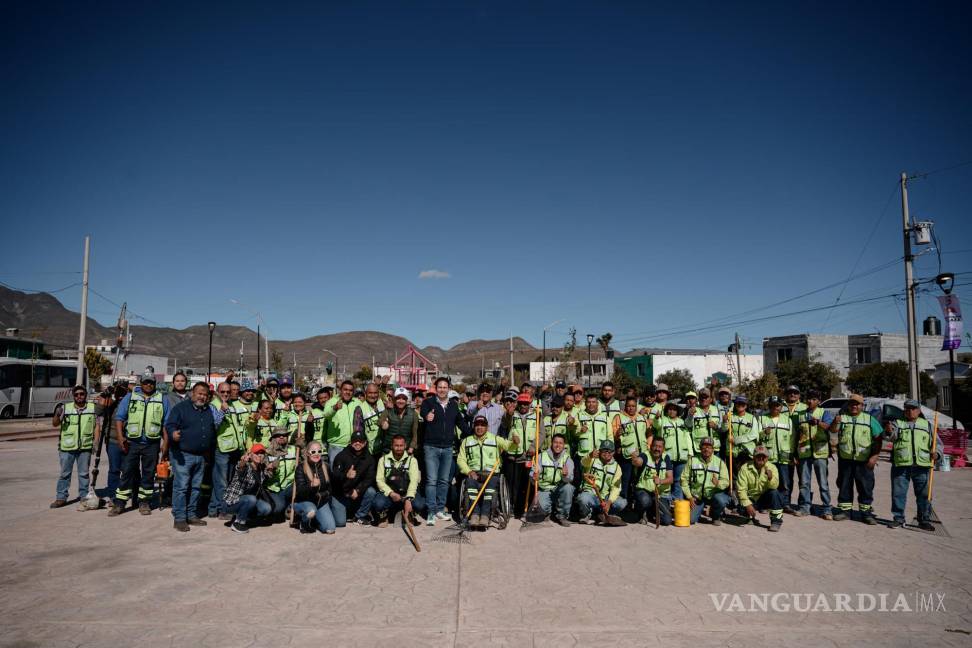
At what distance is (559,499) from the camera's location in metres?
8.96

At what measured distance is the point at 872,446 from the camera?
925cm

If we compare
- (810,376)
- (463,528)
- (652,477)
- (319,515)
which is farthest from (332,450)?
(810,376)

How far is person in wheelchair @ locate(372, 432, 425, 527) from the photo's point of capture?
846 cm

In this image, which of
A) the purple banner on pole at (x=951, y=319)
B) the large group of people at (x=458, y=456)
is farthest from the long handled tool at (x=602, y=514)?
the purple banner on pole at (x=951, y=319)

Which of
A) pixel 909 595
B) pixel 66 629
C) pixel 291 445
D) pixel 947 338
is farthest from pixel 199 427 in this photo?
pixel 947 338

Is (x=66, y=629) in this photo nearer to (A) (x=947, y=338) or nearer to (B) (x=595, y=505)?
(B) (x=595, y=505)

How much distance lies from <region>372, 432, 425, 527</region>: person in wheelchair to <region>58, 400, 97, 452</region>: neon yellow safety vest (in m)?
4.90

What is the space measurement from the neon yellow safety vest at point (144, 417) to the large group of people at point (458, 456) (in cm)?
2

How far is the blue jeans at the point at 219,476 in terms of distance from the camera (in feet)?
29.0

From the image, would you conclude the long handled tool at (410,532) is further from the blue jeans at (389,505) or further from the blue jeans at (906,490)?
the blue jeans at (906,490)

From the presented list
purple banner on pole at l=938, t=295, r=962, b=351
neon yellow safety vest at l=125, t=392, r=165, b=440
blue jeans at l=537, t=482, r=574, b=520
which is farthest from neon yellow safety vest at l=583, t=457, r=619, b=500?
→ purple banner on pole at l=938, t=295, r=962, b=351

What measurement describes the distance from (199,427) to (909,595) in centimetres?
892

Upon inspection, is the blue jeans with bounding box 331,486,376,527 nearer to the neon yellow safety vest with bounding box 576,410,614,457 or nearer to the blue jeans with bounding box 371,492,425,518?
the blue jeans with bounding box 371,492,425,518

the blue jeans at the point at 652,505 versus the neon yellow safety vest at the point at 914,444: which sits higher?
the neon yellow safety vest at the point at 914,444
